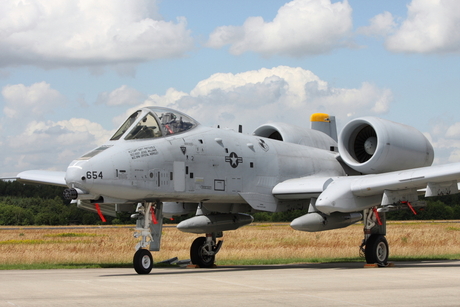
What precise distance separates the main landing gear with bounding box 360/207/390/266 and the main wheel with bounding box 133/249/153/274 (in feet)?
21.2

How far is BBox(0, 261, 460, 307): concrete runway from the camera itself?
9055 millimetres

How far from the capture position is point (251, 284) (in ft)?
38.4

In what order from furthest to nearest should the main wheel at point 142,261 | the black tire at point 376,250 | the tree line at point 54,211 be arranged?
the tree line at point 54,211 < the black tire at point 376,250 < the main wheel at point 142,261

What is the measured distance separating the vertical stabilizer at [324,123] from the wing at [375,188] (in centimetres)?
634

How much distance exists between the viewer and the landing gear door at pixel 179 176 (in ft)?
50.5

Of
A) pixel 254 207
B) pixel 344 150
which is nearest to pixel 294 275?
pixel 254 207

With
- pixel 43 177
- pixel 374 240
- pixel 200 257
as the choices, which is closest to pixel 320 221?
pixel 374 240

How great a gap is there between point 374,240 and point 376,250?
0.94 ft

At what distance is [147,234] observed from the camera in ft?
48.8

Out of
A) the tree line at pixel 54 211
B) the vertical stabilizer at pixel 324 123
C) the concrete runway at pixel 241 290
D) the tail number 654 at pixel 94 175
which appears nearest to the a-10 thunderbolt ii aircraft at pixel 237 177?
the tail number 654 at pixel 94 175

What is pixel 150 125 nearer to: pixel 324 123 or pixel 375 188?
pixel 375 188

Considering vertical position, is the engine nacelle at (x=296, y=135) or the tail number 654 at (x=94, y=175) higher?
the engine nacelle at (x=296, y=135)

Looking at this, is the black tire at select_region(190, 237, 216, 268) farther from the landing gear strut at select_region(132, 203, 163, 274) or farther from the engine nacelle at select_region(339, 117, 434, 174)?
the engine nacelle at select_region(339, 117, 434, 174)

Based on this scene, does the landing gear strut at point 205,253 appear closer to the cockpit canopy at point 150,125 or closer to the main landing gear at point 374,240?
the cockpit canopy at point 150,125
